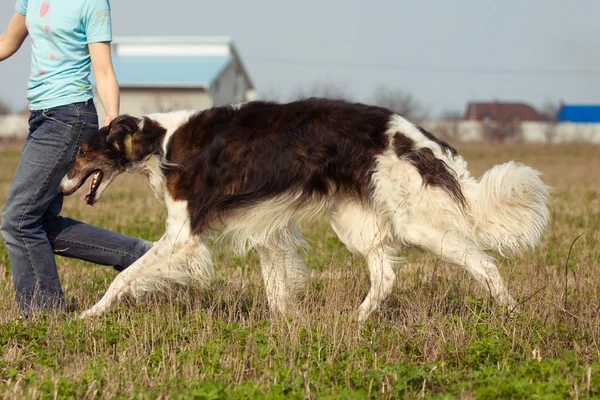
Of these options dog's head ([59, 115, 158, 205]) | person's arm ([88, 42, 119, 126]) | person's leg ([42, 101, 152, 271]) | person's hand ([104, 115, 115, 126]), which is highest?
person's arm ([88, 42, 119, 126])

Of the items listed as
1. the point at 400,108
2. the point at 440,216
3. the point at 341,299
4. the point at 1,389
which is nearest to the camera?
the point at 1,389

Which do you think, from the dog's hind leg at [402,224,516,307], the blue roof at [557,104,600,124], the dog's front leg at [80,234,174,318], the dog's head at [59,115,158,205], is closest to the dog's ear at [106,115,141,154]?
the dog's head at [59,115,158,205]

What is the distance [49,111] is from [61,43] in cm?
47

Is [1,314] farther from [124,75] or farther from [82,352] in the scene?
[124,75]

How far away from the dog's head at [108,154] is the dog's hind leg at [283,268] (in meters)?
1.20

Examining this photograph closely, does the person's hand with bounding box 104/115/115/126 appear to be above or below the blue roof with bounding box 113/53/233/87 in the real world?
above

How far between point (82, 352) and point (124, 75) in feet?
158

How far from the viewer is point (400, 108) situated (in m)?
49.5

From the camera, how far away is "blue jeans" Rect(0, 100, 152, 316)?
5.21 meters

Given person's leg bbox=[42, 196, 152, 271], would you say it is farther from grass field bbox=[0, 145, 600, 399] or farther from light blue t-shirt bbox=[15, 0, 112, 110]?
light blue t-shirt bbox=[15, 0, 112, 110]

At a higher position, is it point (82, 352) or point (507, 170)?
point (507, 170)

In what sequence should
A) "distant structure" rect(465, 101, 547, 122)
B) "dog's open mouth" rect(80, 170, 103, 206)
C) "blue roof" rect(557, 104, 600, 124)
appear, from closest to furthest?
"dog's open mouth" rect(80, 170, 103, 206) → "distant structure" rect(465, 101, 547, 122) → "blue roof" rect(557, 104, 600, 124)

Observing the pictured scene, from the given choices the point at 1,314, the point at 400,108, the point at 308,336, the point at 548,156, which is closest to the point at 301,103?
the point at 308,336

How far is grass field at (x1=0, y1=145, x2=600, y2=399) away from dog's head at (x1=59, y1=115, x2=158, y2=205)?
2.97 ft
